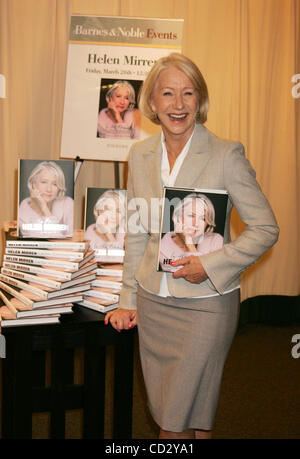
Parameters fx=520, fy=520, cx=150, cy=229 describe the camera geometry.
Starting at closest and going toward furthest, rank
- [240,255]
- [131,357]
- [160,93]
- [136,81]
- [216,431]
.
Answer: [240,255] → [160,93] → [131,357] → [216,431] → [136,81]

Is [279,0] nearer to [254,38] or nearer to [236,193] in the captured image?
[254,38]

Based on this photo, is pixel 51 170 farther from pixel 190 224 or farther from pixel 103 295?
pixel 190 224

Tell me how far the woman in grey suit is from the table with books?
21 cm

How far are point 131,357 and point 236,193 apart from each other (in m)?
0.82

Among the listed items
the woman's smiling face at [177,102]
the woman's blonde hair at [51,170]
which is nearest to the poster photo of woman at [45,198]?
the woman's blonde hair at [51,170]

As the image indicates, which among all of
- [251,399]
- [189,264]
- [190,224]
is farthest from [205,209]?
[251,399]

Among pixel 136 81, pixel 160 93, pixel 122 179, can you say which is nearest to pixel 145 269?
pixel 160 93

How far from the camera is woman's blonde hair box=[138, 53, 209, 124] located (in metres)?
1.72

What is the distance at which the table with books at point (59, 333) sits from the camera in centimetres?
189

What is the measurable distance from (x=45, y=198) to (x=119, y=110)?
66.5 inches

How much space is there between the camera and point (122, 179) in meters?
4.68

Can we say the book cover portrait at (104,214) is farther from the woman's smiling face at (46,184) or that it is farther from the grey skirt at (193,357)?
the grey skirt at (193,357)

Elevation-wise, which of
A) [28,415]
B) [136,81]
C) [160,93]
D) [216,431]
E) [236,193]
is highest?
[136,81]

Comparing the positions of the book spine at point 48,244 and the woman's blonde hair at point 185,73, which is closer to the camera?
the woman's blonde hair at point 185,73
